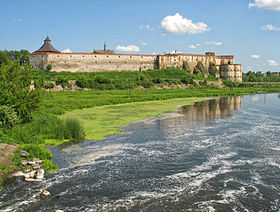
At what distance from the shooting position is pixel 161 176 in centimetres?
1073

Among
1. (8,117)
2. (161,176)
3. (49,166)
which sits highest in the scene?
(8,117)

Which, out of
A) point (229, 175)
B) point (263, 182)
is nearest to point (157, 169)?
point (229, 175)

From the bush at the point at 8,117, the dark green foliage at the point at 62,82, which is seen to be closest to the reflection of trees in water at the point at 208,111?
the bush at the point at 8,117

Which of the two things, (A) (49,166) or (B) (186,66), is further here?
(B) (186,66)

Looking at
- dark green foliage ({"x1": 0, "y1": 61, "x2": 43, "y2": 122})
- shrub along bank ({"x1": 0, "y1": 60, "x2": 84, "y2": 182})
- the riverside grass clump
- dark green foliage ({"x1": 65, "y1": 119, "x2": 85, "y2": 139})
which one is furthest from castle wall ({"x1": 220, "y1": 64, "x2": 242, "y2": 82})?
dark green foliage ({"x1": 65, "y1": 119, "x2": 85, "y2": 139})

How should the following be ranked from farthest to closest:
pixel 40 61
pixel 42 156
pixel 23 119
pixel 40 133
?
pixel 40 61
pixel 23 119
pixel 40 133
pixel 42 156

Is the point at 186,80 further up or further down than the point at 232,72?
further down

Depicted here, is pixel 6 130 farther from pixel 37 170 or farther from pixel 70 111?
pixel 70 111

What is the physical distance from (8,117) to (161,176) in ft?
30.8

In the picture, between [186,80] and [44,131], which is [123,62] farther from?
[44,131]

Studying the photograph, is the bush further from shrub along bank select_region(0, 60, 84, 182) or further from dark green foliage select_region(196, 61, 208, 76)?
dark green foliage select_region(196, 61, 208, 76)

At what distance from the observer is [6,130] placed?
49.5ft

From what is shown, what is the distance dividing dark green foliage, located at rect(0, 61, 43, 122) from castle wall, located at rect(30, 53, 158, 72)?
3893cm

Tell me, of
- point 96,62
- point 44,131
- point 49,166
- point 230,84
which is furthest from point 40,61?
point 49,166
